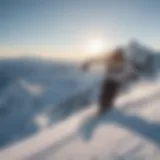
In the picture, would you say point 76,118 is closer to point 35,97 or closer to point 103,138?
point 103,138

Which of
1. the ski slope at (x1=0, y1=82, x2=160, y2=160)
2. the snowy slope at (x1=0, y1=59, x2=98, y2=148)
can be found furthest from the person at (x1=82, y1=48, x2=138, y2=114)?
the snowy slope at (x1=0, y1=59, x2=98, y2=148)

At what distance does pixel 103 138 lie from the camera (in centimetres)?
300

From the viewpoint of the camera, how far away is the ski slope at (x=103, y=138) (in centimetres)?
268

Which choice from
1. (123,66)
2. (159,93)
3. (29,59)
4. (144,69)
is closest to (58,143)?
(123,66)

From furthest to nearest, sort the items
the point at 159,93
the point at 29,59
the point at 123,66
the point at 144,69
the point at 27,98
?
the point at 29,59
the point at 27,98
the point at 144,69
the point at 159,93
the point at 123,66

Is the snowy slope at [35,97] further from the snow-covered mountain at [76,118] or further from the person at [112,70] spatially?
the person at [112,70]

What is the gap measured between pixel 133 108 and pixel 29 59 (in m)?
18.2

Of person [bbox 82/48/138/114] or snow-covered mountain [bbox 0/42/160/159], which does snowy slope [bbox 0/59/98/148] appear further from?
person [bbox 82/48/138/114]

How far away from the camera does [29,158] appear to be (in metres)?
2.82

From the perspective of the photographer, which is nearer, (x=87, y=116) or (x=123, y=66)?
(x=123, y=66)

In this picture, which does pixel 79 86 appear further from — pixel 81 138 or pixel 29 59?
pixel 29 59

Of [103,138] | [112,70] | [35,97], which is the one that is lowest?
[103,138]

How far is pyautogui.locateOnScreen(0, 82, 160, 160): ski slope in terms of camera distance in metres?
2.68

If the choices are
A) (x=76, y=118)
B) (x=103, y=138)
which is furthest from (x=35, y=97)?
(x=103, y=138)
